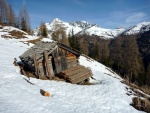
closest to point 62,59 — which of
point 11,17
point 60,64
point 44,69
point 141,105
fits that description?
point 60,64

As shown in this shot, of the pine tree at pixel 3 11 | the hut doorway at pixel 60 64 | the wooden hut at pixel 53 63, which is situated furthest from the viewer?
the pine tree at pixel 3 11

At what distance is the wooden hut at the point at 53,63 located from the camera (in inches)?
1086

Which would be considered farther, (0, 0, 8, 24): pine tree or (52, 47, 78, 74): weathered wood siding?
(0, 0, 8, 24): pine tree

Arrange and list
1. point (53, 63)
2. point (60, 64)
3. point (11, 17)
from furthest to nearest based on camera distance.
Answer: point (11, 17) → point (60, 64) → point (53, 63)

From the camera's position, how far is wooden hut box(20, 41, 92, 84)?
27.6 meters

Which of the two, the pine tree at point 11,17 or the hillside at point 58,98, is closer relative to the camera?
the hillside at point 58,98

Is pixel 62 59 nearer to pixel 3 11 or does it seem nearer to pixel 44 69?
pixel 44 69

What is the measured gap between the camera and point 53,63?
29172mm

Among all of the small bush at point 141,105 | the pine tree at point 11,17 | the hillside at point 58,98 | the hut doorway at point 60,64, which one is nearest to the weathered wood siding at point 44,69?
the hut doorway at point 60,64

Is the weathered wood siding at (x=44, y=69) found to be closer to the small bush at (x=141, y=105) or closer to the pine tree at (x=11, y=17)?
the small bush at (x=141, y=105)

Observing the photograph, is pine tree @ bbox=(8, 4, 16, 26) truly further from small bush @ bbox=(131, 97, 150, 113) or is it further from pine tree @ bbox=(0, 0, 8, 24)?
small bush @ bbox=(131, 97, 150, 113)

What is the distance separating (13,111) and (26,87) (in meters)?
6.51

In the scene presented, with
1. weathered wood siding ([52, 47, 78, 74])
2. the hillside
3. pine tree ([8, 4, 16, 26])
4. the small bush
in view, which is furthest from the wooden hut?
pine tree ([8, 4, 16, 26])

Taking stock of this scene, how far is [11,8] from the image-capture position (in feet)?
397
